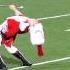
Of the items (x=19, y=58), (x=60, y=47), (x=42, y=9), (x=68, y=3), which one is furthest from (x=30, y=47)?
(x=68, y=3)

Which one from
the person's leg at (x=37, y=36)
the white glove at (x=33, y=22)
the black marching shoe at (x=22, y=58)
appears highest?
the white glove at (x=33, y=22)

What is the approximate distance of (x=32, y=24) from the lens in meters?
11.8

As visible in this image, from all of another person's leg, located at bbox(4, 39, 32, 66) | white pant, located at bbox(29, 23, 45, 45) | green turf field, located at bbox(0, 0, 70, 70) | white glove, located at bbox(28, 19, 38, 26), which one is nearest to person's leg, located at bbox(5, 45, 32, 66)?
another person's leg, located at bbox(4, 39, 32, 66)

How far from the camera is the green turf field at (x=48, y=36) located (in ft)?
43.1

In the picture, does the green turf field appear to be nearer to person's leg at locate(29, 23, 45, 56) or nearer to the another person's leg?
the another person's leg

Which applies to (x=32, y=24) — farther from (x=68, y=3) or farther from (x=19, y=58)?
(x=68, y=3)

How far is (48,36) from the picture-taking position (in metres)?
16.3

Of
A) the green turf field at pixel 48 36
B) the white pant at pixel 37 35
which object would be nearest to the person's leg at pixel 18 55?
the green turf field at pixel 48 36

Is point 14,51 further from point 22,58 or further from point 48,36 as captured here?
point 48,36

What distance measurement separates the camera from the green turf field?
1313 cm

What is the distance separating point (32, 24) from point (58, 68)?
4.65 ft

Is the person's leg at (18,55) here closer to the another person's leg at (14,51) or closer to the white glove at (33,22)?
the another person's leg at (14,51)

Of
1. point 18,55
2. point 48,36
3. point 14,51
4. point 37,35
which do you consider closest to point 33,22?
point 37,35

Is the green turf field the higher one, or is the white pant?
the white pant
